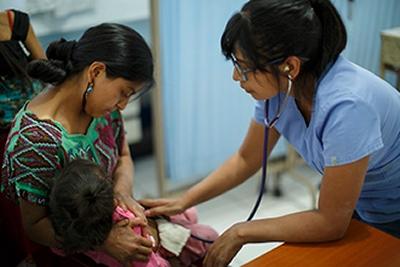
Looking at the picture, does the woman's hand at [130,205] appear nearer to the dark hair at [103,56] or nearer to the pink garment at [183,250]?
the pink garment at [183,250]

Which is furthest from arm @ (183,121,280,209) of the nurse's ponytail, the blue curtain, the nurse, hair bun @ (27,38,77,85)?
the blue curtain

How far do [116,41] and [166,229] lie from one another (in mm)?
578

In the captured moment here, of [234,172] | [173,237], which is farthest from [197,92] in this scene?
[173,237]

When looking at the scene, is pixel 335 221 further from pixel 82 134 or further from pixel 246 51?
pixel 82 134

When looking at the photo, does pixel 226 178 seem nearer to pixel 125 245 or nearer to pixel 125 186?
pixel 125 186

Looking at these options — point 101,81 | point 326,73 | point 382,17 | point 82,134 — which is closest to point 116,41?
point 101,81

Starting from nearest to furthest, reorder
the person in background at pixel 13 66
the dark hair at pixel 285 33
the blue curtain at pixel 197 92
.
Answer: the dark hair at pixel 285 33
the person in background at pixel 13 66
the blue curtain at pixel 197 92

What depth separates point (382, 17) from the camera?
9.56ft

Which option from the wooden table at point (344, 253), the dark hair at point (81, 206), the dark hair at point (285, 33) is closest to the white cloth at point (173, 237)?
the dark hair at point (81, 206)

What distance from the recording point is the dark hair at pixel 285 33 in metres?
1.18

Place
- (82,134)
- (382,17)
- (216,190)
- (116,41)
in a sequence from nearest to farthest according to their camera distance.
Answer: (116,41) < (82,134) < (216,190) < (382,17)

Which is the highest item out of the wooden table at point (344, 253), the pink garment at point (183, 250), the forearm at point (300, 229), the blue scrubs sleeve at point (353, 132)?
the blue scrubs sleeve at point (353, 132)

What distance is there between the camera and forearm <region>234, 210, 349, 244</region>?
49.3 inches

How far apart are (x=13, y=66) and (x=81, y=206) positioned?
55 centimetres
